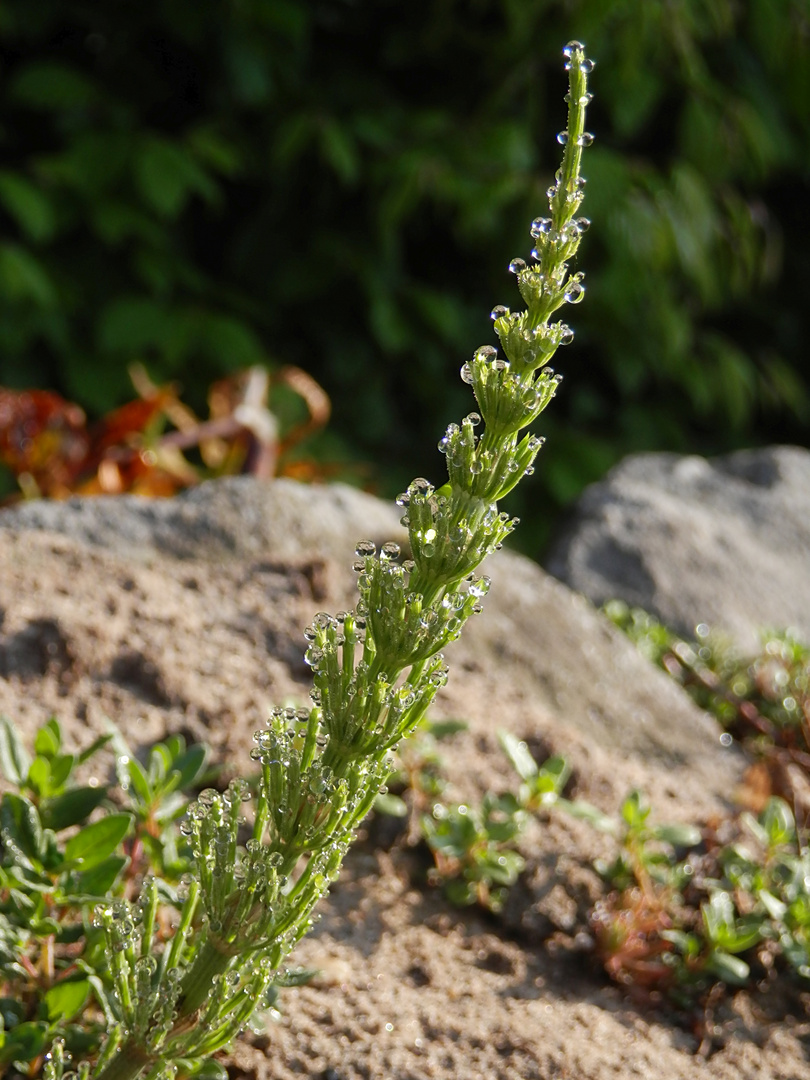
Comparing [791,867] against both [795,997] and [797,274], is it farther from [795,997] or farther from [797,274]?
[797,274]

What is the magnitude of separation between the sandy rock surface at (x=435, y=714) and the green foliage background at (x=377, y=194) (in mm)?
2601

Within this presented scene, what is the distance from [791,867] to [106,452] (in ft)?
6.71

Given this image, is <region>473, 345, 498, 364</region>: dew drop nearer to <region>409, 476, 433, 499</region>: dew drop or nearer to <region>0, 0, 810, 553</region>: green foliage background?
<region>409, 476, 433, 499</region>: dew drop

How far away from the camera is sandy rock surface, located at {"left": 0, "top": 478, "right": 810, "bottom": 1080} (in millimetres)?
1332

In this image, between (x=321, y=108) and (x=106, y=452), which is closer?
(x=106, y=452)

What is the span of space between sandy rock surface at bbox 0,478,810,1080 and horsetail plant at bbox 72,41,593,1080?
14.2 inches

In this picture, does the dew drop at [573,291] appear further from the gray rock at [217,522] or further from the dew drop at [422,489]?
the gray rock at [217,522]

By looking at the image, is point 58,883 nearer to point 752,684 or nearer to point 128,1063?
point 128,1063

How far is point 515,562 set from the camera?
2.55m

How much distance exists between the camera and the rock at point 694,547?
9.50 feet

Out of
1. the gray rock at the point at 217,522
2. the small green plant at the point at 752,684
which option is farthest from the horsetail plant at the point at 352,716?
the small green plant at the point at 752,684

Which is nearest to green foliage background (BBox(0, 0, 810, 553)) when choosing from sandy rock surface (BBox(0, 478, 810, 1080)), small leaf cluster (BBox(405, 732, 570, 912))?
sandy rock surface (BBox(0, 478, 810, 1080))

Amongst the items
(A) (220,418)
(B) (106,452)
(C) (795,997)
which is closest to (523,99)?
(A) (220,418)

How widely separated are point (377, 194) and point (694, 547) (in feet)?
9.23
